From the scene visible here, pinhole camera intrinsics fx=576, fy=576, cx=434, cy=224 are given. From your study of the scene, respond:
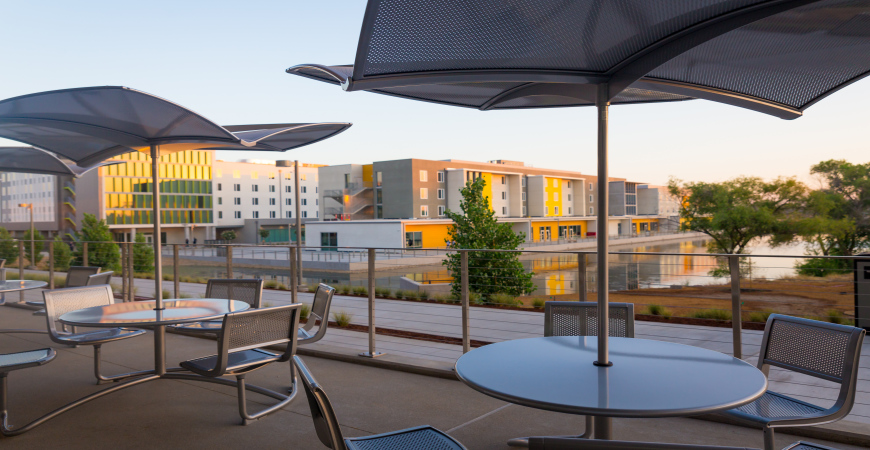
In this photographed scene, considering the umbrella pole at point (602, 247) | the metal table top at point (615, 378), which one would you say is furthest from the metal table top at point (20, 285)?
the umbrella pole at point (602, 247)

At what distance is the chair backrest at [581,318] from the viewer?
10.8 ft

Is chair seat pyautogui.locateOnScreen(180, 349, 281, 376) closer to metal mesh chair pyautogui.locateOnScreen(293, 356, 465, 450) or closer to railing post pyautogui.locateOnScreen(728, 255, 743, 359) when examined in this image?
metal mesh chair pyautogui.locateOnScreen(293, 356, 465, 450)

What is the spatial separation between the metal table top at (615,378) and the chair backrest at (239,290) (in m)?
3.00

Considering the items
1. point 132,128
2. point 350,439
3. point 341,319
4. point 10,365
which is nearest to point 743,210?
point 341,319

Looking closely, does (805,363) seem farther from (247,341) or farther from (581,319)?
(247,341)

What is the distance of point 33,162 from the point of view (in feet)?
25.8

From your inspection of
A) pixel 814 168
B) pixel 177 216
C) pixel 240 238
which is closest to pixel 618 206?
pixel 814 168

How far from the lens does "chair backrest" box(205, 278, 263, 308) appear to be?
504 cm

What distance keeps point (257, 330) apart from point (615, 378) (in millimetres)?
2333

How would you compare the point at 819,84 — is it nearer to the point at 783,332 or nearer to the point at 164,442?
the point at 783,332

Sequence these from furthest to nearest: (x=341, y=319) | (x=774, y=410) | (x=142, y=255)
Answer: (x=142, y=255), (x=341, y=319), (x=774, y=410)

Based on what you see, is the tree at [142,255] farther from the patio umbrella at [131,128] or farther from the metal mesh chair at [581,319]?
the metal mesh chair at [581,319]

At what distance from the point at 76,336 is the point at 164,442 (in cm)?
151

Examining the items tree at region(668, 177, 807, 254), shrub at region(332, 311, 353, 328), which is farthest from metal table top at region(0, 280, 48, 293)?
tree at region(668, 177, 807, 254)
